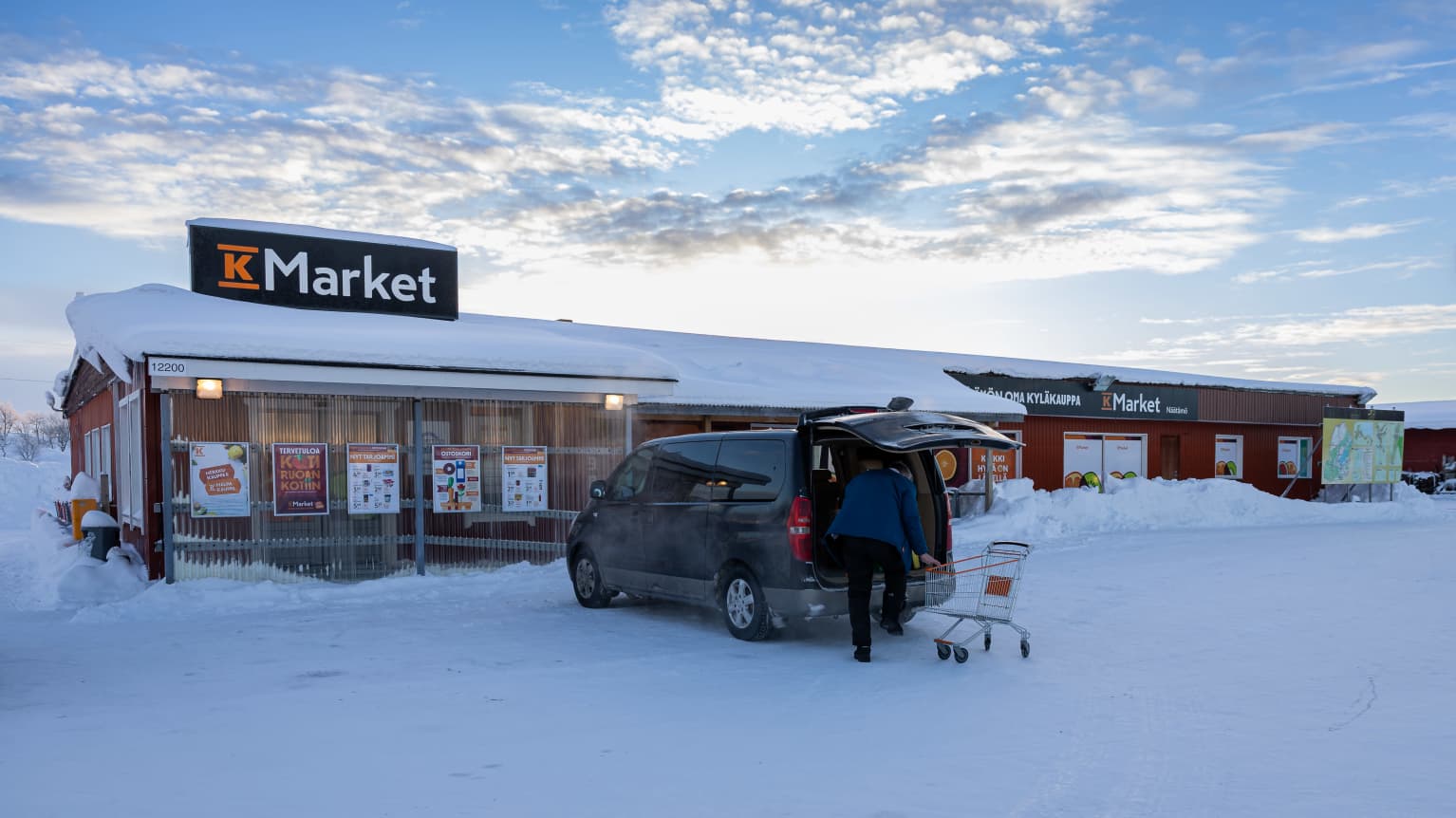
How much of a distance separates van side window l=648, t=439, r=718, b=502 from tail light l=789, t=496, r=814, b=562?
1187mm

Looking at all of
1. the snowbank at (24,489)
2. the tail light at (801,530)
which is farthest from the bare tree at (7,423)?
the tail light at (801,530)

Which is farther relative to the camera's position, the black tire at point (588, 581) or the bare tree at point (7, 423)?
the bare tree at point (7, 423)

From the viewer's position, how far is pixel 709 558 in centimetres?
935

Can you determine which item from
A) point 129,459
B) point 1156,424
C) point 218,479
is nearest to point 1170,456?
point 1156,424

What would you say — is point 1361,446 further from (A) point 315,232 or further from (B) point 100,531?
(B) point 100,531

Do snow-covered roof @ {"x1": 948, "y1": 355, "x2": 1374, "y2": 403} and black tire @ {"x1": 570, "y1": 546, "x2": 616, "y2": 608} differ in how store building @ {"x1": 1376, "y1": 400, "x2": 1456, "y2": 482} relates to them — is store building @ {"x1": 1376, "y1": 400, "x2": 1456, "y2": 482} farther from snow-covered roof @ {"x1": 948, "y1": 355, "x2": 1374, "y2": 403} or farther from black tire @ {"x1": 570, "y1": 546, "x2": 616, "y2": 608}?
black tire @ {"x1": 570, "y1": 546, "x2": 616, "y2": 608}

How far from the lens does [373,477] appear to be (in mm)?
12836

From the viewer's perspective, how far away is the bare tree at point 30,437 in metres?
97.4

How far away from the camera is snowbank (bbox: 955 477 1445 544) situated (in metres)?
20.2

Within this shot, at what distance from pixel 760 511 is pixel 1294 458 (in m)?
29.8

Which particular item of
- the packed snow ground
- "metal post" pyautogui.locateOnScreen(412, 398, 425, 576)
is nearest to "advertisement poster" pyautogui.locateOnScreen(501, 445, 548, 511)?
"metal post" pyautogui.locateOnScreen(412, 398, 425, 576)

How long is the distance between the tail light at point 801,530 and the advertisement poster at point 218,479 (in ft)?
23.0

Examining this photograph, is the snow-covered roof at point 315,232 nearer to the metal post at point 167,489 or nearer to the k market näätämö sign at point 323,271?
the k market näätämö sign at point 323,271

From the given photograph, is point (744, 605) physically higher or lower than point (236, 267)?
lower
